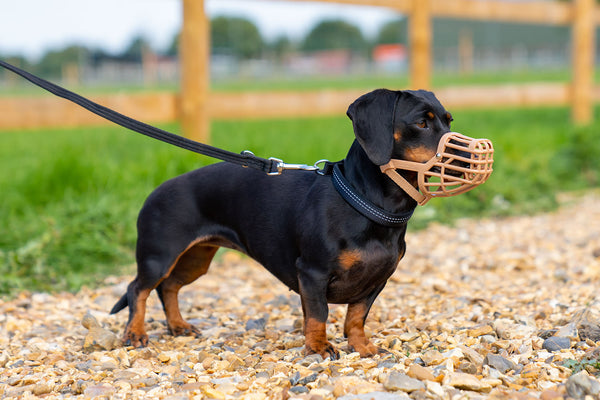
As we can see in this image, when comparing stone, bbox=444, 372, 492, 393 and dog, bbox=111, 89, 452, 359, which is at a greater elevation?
dog, bbox=111, 89, 452, 359

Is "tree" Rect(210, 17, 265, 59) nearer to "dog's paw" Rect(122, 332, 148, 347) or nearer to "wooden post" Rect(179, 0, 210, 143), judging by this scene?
"wooden post" Rect(179, 0, 210, 143)

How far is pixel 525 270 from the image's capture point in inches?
166

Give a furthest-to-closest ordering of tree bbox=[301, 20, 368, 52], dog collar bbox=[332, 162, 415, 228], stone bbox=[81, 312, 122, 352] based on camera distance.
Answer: tree bbox=[301, 20, 368, 52] < stone bbox=[81, 312, 122, 352] < dog collar bbox=[332, 162, 415, 228]

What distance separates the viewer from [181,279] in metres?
3.27

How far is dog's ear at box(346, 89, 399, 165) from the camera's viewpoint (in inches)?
96.6

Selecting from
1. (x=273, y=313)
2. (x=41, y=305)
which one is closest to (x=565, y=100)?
(x=273, y=313)

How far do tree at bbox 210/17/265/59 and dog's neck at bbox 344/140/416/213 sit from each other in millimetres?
5656

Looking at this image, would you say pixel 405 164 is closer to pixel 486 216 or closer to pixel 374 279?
pixel 374 279

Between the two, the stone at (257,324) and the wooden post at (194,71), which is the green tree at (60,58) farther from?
the stone at (257,324)

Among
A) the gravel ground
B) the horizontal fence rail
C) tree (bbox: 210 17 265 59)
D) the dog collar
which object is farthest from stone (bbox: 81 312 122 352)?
tree (bbox: 210 17 265 59)

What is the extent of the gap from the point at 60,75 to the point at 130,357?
560 centimetres

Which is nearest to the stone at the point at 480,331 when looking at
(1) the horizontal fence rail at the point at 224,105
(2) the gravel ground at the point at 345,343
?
(2) the gravel ground at the point at 345,343

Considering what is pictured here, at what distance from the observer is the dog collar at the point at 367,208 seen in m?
2.54

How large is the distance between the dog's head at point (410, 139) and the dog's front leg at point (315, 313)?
511 mm
